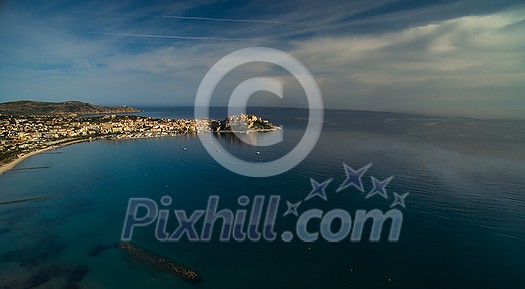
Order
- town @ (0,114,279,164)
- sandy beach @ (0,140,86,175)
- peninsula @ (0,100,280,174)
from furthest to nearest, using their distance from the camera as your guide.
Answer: town @ (0,114,279,164)
peninsula @ (0,100,280,174)
sandy beach @ (0,140,86,175)

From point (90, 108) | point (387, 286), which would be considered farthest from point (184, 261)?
point (90, 108)

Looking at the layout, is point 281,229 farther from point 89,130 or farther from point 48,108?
point 48,108

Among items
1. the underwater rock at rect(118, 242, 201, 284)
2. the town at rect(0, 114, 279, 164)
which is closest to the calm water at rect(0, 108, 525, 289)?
the underwater rock at rect(118, 242, 201, 284)

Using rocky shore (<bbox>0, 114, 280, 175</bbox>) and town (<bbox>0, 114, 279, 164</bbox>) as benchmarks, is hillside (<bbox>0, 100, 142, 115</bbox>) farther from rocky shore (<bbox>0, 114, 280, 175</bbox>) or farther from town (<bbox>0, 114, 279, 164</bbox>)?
rocky shore (<bbox>0, 114, 280, 175</bbox>)

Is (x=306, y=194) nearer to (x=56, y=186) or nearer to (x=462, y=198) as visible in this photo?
(x=462, y=198)

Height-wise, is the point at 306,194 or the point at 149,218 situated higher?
the point at 306,194

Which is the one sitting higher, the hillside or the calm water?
the hillside

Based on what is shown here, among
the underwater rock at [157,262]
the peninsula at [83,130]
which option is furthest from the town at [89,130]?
the underwater rock at [157,262]
